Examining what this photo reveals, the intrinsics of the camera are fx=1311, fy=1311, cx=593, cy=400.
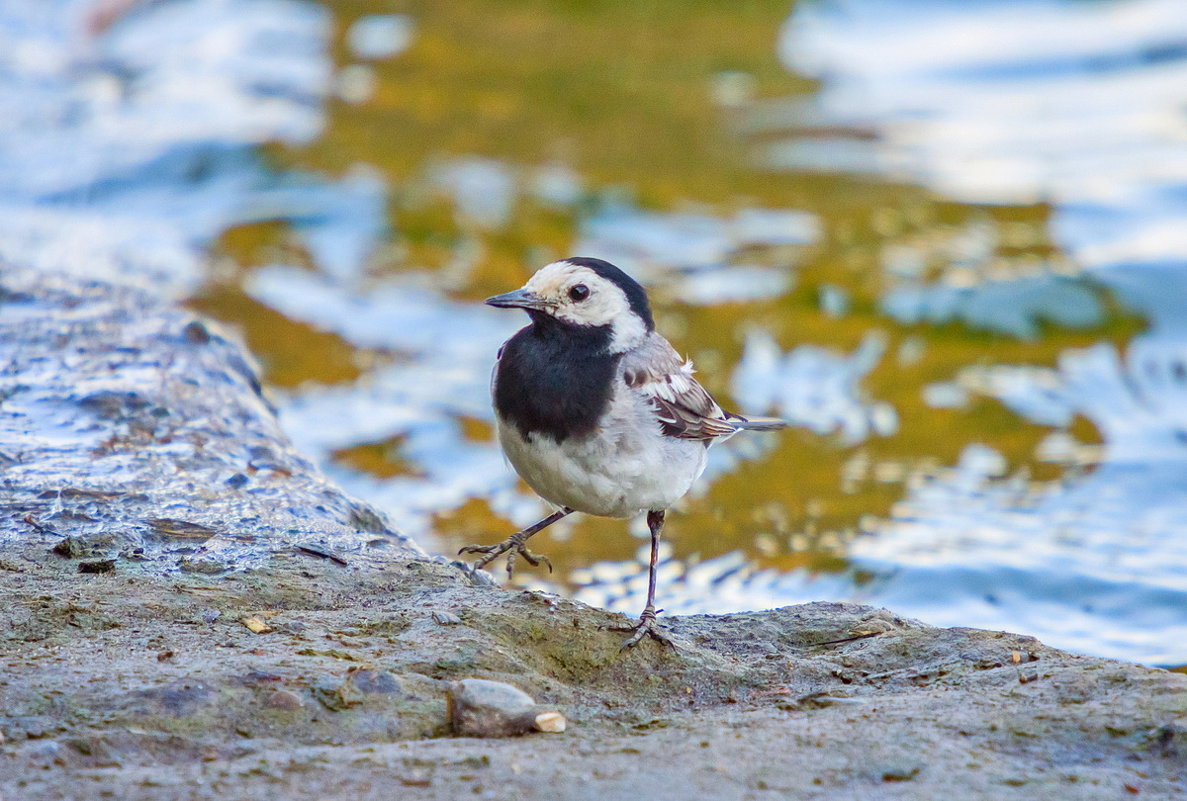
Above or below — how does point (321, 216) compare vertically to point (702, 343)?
above

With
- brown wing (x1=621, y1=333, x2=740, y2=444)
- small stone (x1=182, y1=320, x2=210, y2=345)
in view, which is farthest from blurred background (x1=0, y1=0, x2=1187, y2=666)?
brown wing (x1=621, y1=333, x2=740, y2=444)

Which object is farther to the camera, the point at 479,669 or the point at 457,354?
the point at 457,354

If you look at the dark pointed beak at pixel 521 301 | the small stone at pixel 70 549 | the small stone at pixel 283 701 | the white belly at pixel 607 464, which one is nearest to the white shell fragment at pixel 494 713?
the small stone at pixel 283 701

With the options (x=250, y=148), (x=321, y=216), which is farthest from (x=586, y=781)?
(x=250, y=148)

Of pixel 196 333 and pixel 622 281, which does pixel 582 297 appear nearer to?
pixel 622 281

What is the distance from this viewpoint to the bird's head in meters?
4.86

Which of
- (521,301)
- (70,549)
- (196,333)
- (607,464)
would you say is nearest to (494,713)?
(607,464)

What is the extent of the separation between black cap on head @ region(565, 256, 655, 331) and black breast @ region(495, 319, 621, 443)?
0.55 feet

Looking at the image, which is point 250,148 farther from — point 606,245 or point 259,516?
point 259,516

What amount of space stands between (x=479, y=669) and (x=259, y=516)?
1.72m

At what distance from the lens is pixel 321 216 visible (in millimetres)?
13109

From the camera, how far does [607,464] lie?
4.70 metres

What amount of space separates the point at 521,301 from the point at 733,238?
8.26 m

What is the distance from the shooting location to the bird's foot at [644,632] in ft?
13.9
